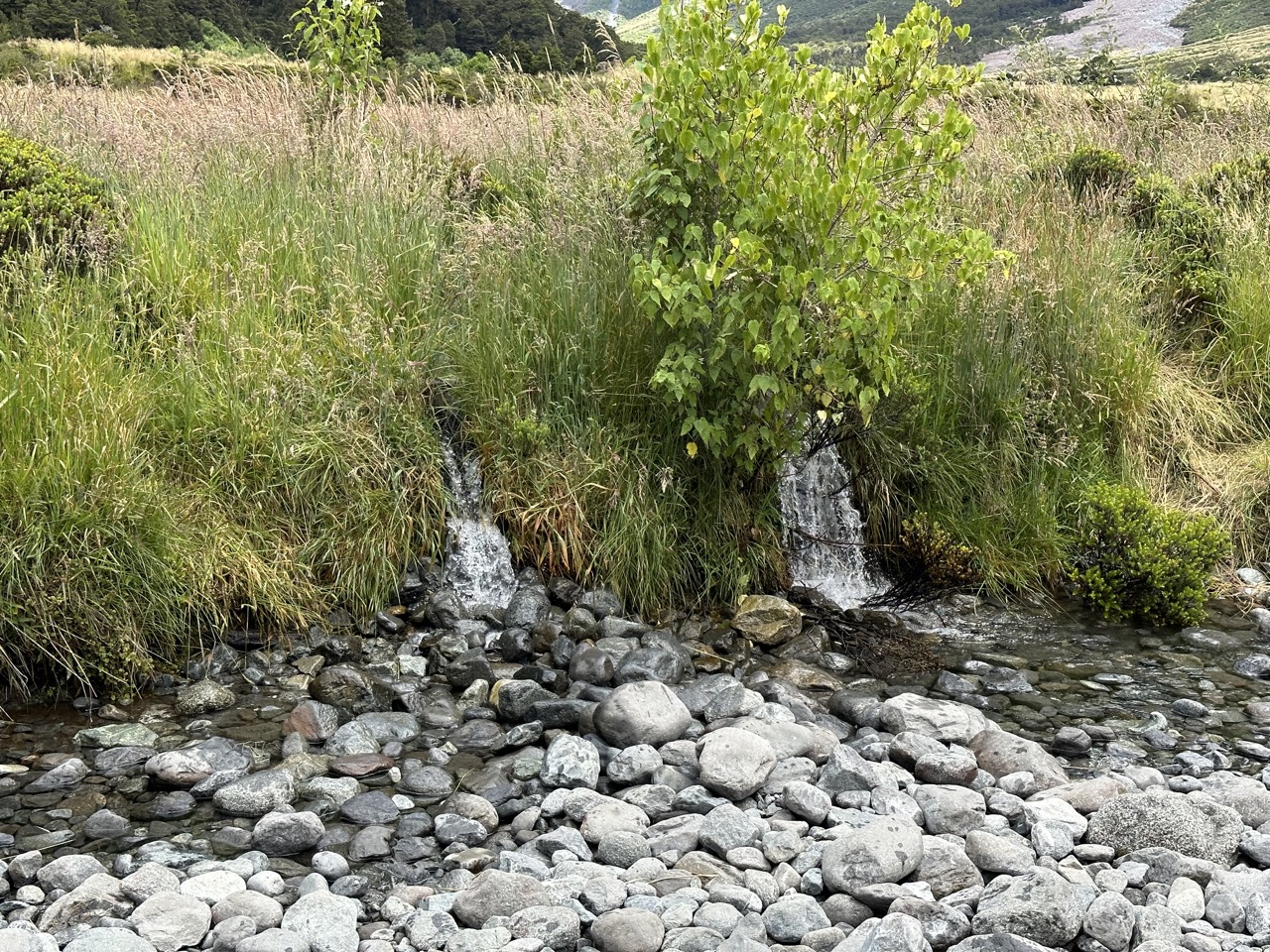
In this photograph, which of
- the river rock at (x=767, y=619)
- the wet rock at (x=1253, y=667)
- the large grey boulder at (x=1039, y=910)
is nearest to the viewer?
the large grey boulder at (x=1039, y=910)

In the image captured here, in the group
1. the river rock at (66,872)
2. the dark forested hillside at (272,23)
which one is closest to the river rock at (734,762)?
the river rock at (66,872)

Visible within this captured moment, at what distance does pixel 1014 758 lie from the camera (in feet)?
14.7

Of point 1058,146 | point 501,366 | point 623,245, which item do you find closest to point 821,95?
point 623,245

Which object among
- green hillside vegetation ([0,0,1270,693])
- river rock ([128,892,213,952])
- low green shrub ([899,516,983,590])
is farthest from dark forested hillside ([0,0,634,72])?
river rock ([128,892,213,952])

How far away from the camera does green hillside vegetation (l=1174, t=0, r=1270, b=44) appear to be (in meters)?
41.8

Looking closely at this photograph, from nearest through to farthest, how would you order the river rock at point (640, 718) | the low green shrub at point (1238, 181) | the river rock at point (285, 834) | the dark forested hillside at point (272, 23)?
the river rock at point (285, 834)
the river rock at point (640, 718)
the low green shrub at point (1238, 181)
the dark forested hillside at point (272, 23)

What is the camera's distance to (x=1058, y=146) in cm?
1005

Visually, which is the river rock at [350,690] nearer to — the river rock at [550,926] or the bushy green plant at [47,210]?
the river rock at [550,926]

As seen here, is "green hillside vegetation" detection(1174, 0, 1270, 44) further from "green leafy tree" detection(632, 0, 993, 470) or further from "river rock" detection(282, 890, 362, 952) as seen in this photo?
"river rock" detection(282, 890, 362, 952)

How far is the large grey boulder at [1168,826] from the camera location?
145 inches

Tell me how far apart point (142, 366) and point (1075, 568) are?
5353 mm

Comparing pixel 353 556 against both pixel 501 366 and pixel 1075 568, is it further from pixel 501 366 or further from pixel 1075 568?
pixel 1075 568

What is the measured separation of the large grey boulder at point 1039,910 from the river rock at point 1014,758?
1060 mm

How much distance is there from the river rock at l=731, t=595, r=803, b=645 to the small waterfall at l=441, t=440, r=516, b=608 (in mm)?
1240
